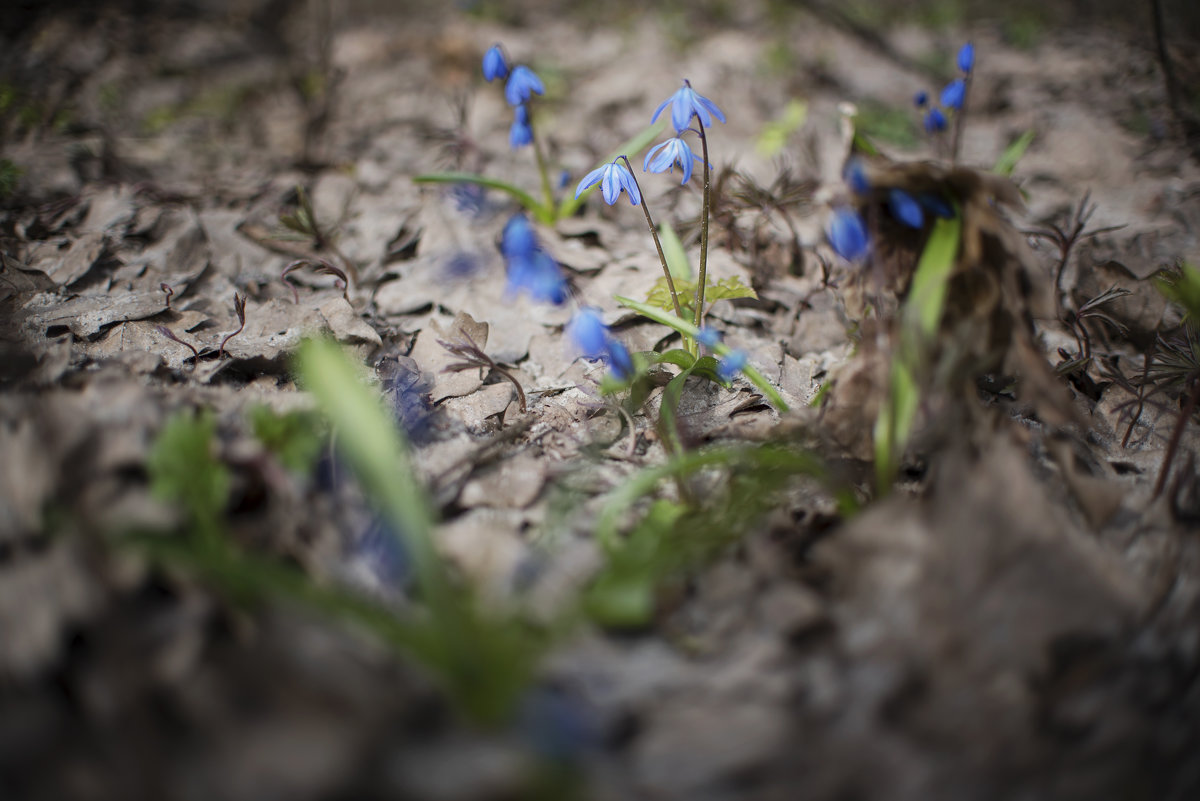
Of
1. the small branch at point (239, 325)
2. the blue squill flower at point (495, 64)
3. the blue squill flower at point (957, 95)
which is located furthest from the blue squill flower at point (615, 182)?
the blue squill flower at point (957, 95)

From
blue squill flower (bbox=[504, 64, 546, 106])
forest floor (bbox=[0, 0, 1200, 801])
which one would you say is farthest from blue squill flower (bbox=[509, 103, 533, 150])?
forest floor (bbox=[0, 0, 1200, 801])

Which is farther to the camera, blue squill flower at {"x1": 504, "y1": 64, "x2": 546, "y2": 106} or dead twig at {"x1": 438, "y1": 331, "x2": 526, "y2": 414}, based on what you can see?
blue squill flower at {"x1": 504, "y1": 64, "x2": 546, "y2": 106}

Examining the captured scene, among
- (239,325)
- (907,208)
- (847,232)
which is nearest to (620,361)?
(847,232)

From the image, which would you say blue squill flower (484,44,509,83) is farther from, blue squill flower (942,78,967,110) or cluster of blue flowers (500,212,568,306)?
blue squill flower (942,78,967,110)

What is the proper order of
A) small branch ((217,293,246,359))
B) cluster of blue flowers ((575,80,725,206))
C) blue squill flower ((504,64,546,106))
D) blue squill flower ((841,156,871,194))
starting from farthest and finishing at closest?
blue squill flower ((504,64,546,106)) → small branch ((217,293,246,359)) → cluster of blue flowers ((575,80,725,206)) → blue squill flower ((841,156,871,194))

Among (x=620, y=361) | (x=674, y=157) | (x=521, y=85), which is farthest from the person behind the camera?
(x=521, y=85)

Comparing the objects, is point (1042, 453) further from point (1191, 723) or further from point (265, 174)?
point (265, 174)

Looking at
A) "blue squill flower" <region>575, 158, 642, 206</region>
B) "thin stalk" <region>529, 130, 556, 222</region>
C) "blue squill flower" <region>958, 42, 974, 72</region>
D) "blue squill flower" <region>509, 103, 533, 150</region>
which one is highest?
"blue squill flower" <region>509, 103, 533, 150</region>

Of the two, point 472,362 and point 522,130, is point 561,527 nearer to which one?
point 472,362
